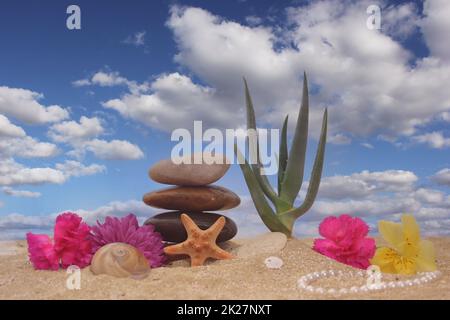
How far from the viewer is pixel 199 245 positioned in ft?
16.0

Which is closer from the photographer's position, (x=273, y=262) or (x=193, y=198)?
(x=273, y=262)

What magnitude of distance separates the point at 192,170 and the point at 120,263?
148 centimetres

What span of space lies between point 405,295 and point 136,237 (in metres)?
2.55

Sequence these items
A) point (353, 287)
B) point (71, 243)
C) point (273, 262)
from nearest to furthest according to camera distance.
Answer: point (353, 287)
point (273, 262)
point (71, 243)

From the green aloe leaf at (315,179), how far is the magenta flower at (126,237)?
57.4 inches

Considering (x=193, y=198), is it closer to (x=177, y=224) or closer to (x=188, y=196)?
(x=188, y=196)

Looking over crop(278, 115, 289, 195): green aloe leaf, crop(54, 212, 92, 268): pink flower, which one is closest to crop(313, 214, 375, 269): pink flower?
crop(278, 115, 289, 195): green aloe leaf

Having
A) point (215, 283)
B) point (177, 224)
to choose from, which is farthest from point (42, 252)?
point (215, 283)

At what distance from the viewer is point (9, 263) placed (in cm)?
543

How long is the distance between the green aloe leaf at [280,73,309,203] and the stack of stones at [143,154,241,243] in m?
0.60

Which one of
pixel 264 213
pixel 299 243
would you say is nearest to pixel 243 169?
pixel 264 213

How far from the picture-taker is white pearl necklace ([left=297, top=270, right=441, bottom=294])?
343cm

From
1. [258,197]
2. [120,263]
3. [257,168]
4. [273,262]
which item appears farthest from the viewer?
[257,168]
